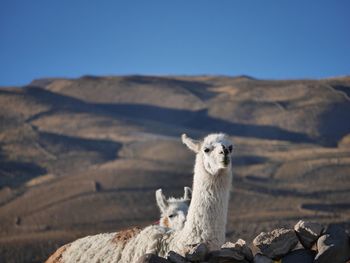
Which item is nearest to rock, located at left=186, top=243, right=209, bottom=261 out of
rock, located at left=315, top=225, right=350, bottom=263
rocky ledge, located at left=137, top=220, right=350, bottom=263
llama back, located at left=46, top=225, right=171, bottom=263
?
rocky ledge, located at left=137, top=220, right=350, bottom=263

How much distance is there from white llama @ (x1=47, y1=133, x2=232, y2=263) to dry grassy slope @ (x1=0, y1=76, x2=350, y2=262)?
32.7 meters

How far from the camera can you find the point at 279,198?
3578 inches

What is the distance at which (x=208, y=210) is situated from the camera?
39.1 feet

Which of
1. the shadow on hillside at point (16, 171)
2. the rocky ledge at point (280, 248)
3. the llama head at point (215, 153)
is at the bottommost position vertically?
the shadow on hillside at point (16, 171)

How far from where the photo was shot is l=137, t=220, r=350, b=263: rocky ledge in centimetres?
1009

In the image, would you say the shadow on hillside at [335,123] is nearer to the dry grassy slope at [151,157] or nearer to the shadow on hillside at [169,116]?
the dry grassy slope at [151,157]

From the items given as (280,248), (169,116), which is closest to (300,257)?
(280,248)

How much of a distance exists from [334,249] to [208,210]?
8.13ft

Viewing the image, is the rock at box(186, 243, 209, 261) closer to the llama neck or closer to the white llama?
the white llama

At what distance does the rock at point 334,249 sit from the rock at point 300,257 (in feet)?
0.57

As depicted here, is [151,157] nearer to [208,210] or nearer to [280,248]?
[208,210]

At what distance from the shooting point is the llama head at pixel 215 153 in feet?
39.1

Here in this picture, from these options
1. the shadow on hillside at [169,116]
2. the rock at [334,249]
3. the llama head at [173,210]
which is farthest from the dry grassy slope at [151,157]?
the rock at [334,249]

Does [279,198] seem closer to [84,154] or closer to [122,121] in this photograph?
[84,154]
